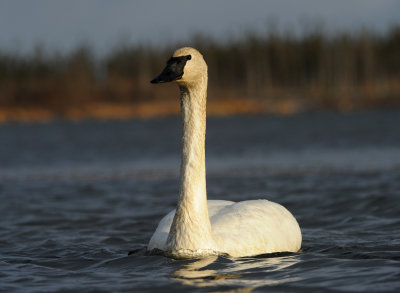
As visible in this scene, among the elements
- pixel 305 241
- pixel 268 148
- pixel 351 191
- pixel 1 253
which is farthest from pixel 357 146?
pixel 1 253

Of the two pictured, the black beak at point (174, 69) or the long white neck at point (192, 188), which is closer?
the black beak at point (174, 69)

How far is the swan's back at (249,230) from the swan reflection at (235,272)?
0.14 m

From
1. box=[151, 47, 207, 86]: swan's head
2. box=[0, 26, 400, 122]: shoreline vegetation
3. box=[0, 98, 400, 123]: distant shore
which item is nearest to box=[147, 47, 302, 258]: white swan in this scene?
box=[151, 47, 207, 86]: swan's head

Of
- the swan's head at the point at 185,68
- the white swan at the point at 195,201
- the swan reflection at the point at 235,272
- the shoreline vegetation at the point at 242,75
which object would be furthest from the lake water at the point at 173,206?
the shoreline vegetation at the point at 242,75

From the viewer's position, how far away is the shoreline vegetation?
74.3 meters

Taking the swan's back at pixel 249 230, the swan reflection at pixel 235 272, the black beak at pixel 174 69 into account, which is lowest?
the swan reflection at pixel 235 272

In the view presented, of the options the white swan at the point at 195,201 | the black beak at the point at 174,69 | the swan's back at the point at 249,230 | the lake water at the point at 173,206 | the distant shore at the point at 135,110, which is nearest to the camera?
the black beak at the point at 174,69

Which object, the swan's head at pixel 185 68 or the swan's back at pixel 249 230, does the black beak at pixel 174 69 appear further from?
the swan's back at pixel 249 230

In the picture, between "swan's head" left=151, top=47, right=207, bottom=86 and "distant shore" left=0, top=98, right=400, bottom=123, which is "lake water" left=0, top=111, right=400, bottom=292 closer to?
"swan's head" left=151, top=47, right=207, bottom=86

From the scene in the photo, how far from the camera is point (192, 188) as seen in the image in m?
6.45

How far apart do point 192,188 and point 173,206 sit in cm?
542

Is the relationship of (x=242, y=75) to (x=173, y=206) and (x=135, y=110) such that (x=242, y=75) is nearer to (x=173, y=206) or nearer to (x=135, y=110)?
(x=135, y=110)

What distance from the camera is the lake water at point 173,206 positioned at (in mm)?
6152

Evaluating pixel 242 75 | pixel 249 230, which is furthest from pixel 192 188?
pixel 242 75
